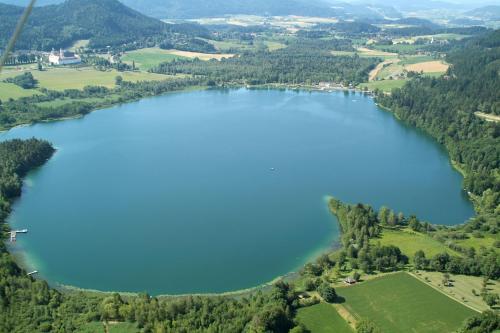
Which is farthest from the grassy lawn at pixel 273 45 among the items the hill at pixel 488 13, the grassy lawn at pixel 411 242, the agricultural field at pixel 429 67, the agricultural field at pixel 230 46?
the hill at pixel 488 13

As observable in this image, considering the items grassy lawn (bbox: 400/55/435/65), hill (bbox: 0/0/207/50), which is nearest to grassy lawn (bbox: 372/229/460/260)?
grassy lawn (bbox: 400/55/435/65)

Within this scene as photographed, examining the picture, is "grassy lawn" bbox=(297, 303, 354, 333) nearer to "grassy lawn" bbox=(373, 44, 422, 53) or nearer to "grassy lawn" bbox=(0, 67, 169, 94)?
"grassy lawn" bbox=(0, 67, 169, 94)

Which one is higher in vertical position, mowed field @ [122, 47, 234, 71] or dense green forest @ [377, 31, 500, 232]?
mowed field @ [122, 47, 234, 71]

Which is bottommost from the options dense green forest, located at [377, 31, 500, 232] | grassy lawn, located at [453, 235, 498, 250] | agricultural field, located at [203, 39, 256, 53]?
grassy lawn, located at [453, 235, 498, 250]

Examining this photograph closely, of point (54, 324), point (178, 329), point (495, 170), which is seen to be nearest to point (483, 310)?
point (178, 329)

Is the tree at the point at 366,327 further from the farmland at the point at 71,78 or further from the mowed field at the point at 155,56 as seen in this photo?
the mowed field at the point at 155,56

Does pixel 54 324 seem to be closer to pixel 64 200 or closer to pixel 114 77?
pixel 64 200

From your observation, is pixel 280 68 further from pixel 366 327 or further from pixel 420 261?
A: pixel 366 327
